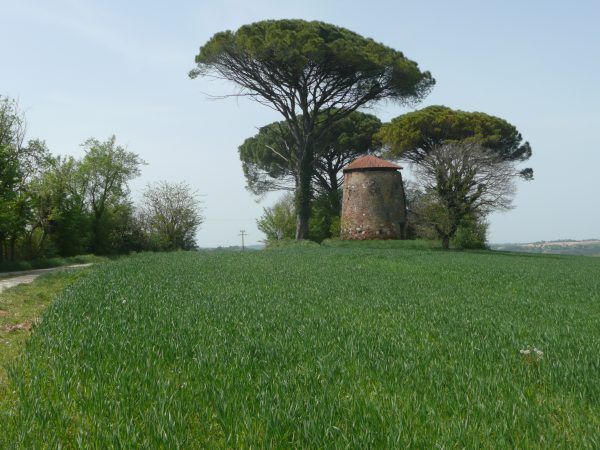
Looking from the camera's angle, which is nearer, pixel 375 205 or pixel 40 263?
pixel 40 263

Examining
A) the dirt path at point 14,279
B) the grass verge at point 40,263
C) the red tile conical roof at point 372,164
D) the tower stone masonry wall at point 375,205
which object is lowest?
the dirt path at point 14,279

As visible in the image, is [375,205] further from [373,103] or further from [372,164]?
[373,103]

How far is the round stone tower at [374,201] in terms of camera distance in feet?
135

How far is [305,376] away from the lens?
445 cm

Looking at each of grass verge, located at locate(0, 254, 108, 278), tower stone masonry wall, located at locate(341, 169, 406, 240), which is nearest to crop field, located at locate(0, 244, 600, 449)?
grass verge, located at locate(0, 254, 108, 278)

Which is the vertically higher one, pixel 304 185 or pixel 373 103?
pixel 373 103

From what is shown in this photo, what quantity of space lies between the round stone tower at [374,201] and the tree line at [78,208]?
45.4 ft

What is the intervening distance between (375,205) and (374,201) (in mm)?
347

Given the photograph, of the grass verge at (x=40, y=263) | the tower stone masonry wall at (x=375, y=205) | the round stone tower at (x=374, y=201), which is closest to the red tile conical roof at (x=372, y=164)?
the round stone tower at (x=374, y=201)

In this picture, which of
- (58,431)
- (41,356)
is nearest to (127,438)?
(58,431)

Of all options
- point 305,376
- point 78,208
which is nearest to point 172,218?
point 78,208

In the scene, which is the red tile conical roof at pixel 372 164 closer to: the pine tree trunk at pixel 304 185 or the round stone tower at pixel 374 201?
the round stone tower at pixel 374 201

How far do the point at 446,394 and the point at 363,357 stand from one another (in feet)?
4.51

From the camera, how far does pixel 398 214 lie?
138 feet
